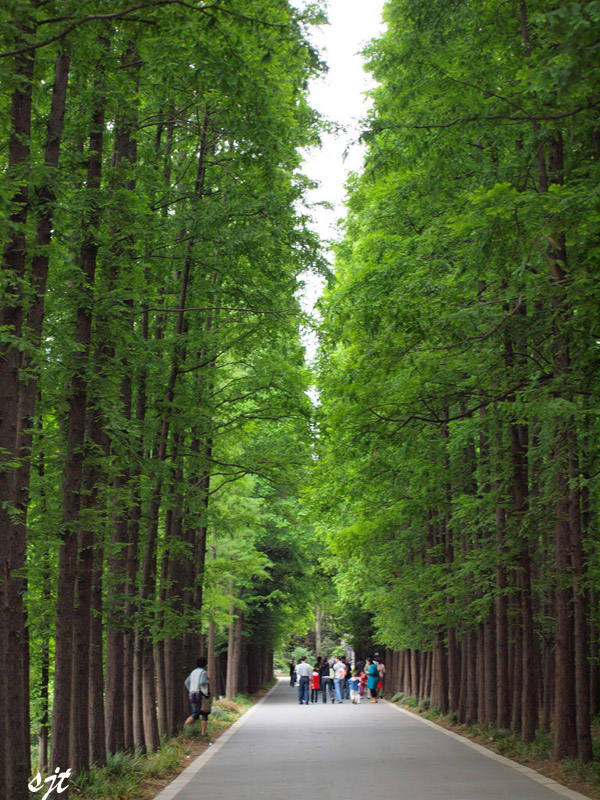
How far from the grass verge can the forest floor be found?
508 centimetres

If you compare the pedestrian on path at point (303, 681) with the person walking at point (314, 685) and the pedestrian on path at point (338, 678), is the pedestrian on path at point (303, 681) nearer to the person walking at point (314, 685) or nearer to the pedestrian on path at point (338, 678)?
the person walking at point (314, 685)

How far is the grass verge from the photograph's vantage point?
34.8ft

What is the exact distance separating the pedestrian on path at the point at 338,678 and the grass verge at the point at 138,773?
2296 centimetres

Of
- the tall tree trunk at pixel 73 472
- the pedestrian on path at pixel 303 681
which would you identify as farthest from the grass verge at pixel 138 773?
the pedestrian on path at pixel 303 681

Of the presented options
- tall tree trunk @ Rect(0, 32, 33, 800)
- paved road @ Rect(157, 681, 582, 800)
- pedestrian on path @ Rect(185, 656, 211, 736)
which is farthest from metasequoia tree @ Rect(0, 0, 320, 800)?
paved road @ Rect(157, 681, 582, 800)

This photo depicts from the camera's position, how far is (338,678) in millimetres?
41375

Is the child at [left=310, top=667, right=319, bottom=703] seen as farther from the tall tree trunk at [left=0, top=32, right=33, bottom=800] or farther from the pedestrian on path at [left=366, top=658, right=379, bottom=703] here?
the tall tree trunk at [left=0, top=32, right=33, bottom=800]

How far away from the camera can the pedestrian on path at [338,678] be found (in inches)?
1608

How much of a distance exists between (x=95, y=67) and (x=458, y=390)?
638 centimetres

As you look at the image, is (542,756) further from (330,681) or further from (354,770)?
(330,681)

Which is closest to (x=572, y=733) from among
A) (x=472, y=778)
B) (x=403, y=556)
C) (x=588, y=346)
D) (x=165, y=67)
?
(x=472, y=778)

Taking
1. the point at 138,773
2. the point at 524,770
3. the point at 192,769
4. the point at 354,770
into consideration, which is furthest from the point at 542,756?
the point at 138,773

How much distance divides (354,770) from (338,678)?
28.9 metres

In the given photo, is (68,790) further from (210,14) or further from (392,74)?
(392,74)
